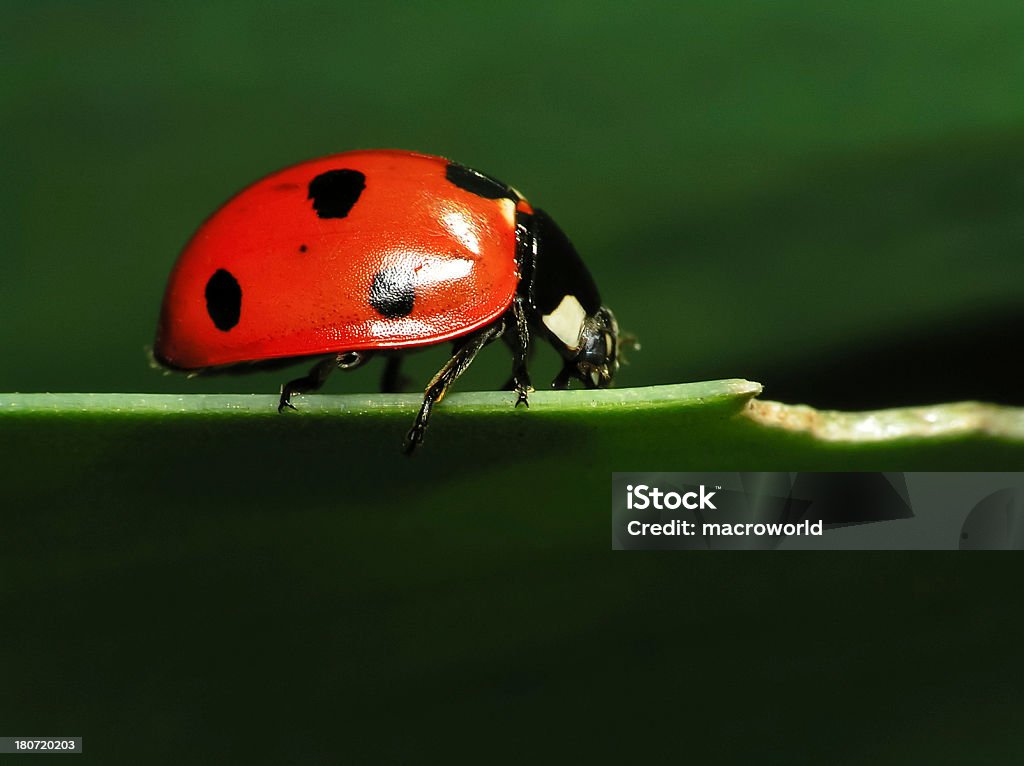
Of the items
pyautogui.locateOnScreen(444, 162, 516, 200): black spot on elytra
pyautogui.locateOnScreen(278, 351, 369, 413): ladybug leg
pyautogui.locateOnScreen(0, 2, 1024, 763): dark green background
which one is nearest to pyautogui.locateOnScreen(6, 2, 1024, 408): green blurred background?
pyautogui.locateOnScreen(0, 2, 1024, 763): dark green background

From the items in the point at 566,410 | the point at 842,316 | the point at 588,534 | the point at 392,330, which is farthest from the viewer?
the point at 842,316

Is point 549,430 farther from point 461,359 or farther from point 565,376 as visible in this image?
point 565,376

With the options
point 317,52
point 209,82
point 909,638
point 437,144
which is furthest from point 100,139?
point 909,638

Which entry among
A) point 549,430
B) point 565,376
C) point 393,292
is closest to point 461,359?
point 393,292

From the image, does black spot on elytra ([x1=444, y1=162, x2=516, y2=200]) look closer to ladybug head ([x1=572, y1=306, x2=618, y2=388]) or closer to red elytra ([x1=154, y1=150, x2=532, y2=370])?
red elytra ([x1=154, y1=150, x2=532, y2=370])

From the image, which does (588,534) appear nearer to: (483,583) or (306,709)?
(483,583)

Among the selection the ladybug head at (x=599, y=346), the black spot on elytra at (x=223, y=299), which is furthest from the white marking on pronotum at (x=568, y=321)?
the black spot on elytra at (x=223, y=299)
